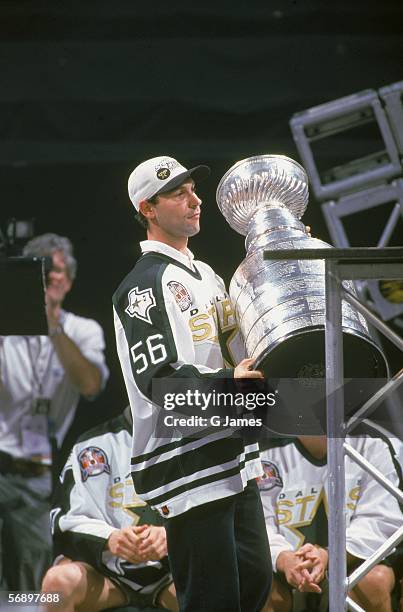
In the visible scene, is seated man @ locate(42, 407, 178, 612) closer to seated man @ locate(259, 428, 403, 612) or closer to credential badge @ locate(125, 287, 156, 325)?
seated man @ locate(259, 428, 403, 612)

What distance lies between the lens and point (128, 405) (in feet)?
9.91

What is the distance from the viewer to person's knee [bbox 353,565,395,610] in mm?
2877

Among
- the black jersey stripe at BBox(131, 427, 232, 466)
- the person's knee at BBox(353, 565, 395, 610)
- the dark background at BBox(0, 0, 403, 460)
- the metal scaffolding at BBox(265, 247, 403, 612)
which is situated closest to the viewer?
the metal scaffolding at BBox(265, 247, 403, 612)

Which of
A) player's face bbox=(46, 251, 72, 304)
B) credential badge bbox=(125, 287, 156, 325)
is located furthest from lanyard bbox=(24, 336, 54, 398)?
credential badge bbox=(125, 287, 156, 325)

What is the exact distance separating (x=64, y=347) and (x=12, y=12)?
3.77 feet

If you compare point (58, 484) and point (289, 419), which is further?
point (58, 484)

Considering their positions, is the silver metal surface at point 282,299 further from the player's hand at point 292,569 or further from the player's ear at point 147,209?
the player's hand at point 292,569

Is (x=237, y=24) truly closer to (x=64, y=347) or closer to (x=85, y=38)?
(x=85, y=38)

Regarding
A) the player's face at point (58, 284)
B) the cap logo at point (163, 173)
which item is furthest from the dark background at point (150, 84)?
the cap logo at point (163, 173)

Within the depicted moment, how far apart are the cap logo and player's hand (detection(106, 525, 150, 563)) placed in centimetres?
111

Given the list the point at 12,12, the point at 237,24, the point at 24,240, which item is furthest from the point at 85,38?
the point at 24,240

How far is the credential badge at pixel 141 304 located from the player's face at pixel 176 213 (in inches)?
10.1

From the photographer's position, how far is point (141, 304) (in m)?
2.52

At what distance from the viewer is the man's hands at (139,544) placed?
9.75 ft
